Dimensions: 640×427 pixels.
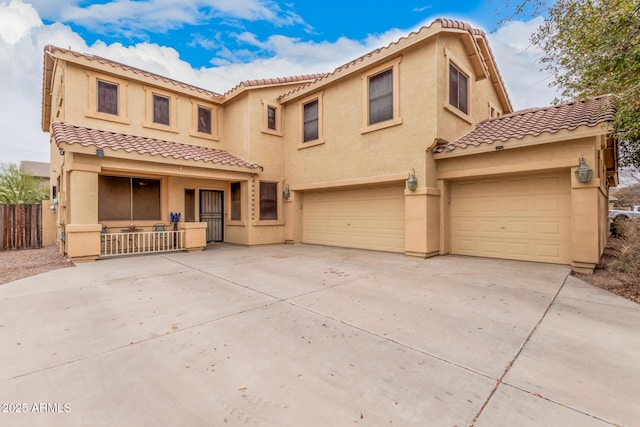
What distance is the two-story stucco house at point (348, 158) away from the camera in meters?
7.28

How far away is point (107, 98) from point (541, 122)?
13.4 metres

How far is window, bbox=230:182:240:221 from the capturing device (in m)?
11.6

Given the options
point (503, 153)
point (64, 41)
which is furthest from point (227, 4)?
point (503, 153)

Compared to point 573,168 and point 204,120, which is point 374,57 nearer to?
point 573,168

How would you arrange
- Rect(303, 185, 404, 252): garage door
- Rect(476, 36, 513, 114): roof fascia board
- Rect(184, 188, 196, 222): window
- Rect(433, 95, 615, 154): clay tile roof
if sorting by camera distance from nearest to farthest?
Rect(433, 95, 615, 154): clay tile roof
Rect(303, 185, 404, 252): garage door
Rect(476, 36, 513, 114): roof fascia board
Rect(184, 188, 196, 222): window

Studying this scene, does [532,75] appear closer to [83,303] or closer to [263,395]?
[263,395]

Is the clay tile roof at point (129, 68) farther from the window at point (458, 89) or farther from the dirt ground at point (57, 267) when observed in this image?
the window at point (458, 89)

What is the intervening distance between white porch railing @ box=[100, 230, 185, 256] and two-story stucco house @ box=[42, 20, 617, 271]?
144 mm

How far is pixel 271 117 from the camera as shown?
12016mm

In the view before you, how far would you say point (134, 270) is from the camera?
21.9ft

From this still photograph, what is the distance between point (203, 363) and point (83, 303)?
308 centimetres

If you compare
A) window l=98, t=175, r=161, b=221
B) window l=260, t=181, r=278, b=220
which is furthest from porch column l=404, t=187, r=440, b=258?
window l=98, t=175, r=161, b=221

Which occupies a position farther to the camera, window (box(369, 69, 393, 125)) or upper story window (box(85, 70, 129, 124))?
upper story window (box(85, 70, 129, 124))

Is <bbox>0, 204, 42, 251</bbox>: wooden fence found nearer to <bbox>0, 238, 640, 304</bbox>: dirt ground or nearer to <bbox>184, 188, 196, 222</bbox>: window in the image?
<bbox>0, 238, 640, 304</bbox>: dirt ground
